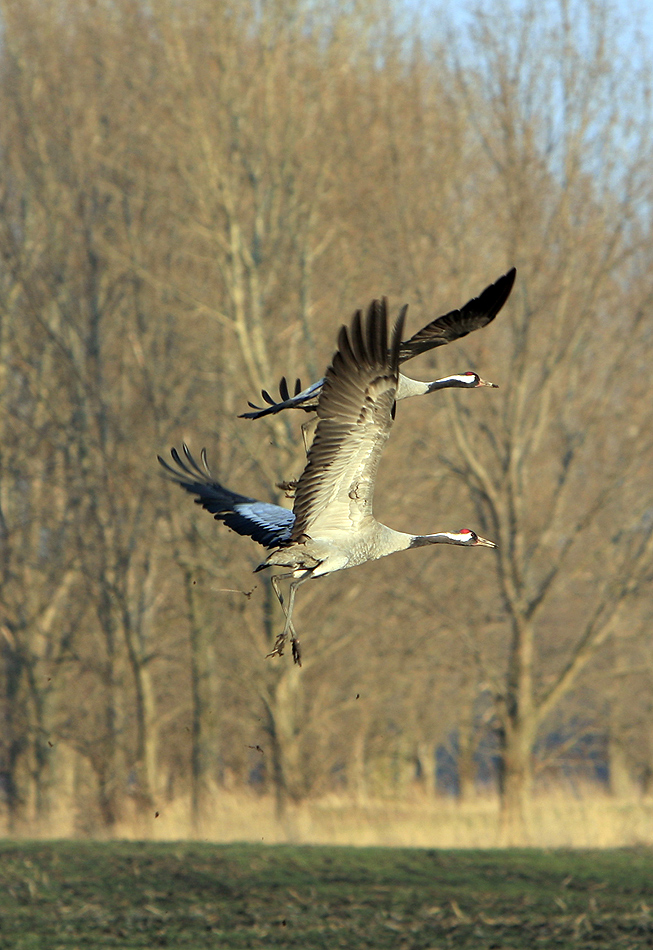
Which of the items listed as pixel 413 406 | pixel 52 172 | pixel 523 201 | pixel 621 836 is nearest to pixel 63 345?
pixel 52 172

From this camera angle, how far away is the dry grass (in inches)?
674

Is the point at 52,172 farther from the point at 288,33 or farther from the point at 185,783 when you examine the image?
the point at 185,783

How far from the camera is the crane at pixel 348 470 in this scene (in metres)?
5.39

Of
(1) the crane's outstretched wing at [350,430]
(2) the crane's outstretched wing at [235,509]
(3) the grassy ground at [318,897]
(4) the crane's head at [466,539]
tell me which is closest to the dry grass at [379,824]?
(3) the grassy ground at [318,897]

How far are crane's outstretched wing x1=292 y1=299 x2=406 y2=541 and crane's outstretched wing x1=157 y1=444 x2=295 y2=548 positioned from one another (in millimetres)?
726

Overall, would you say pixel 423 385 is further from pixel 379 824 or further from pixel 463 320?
pixel 379 824

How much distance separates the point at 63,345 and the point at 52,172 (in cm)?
304

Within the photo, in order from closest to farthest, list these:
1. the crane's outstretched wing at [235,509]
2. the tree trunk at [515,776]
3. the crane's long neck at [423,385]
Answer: the crane's long neck at [423,385] < the crane's outstretched wing at [235,509] < the tree trunk at [515,776]

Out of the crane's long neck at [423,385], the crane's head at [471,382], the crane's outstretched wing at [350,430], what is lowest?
the crane's outstretched wing at [350,430]

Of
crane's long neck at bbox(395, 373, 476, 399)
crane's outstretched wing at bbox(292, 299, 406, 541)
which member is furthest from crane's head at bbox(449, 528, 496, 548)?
crane's long neck at bbox(395, 373, 476, 399)

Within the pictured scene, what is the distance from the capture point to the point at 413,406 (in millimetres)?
19797

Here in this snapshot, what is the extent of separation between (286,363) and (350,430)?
13762mm

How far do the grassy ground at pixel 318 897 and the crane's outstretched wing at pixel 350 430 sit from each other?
511 cm

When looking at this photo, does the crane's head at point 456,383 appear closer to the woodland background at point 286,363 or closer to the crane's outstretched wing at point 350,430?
the crane's outstretched wing at point 350,430
